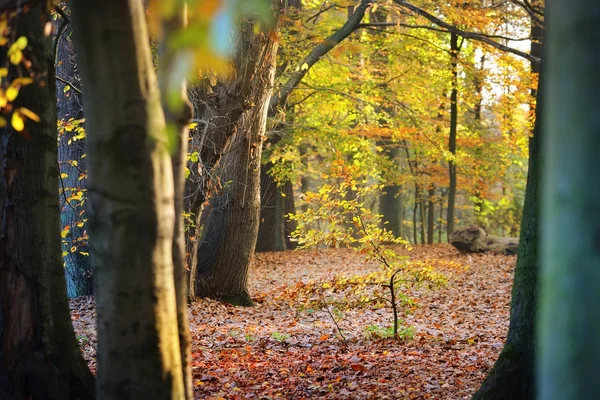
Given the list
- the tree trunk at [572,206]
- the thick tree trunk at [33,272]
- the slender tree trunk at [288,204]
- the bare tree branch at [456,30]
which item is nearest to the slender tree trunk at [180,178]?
the thick tree trunk at [33,272]

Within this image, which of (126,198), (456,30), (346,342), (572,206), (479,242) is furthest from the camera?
(479,242)

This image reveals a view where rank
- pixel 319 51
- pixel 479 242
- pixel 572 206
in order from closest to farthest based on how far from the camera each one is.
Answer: pixel 572 206 → pixel 319 51 → pixel 479 242

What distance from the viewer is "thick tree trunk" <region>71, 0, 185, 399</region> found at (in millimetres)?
2875

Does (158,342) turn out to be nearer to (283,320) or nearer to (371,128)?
(283,320)

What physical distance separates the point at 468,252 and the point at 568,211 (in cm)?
1450

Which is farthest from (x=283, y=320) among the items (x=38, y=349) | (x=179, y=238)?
(x=179, y=238)

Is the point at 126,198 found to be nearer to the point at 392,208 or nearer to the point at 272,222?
the point at 272,222

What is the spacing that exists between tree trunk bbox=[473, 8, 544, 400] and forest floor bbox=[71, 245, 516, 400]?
108 centimetres

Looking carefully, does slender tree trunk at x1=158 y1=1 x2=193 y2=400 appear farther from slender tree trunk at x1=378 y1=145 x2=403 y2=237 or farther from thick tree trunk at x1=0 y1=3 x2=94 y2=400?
slender tree trunk at x1=378 y1=145 x2=403 y2=237

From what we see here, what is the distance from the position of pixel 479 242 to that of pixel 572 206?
14.6 m

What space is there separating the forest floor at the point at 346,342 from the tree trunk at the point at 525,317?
108 centimetres

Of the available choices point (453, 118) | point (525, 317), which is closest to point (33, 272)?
point (525, 317)

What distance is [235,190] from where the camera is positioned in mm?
11258

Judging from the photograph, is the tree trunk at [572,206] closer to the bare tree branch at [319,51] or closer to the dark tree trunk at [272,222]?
the bare tree branch at [319,51]
